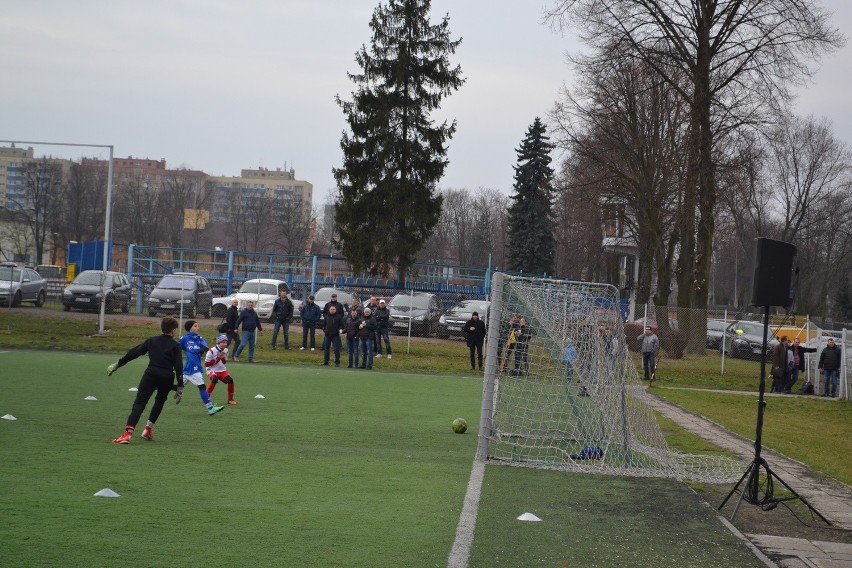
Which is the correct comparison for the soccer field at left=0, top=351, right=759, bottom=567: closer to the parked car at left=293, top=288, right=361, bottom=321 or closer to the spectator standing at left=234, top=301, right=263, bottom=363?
the spectator standing at left=234, top=301, right=263, bottom=363

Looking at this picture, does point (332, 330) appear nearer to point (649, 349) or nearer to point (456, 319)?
point (456, 319)

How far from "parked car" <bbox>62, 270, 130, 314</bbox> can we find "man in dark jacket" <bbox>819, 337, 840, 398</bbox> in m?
24.0

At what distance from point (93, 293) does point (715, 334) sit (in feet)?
91.9

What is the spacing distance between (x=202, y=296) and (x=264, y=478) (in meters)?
28.5

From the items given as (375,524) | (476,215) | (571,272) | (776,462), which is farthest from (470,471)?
(476,215)

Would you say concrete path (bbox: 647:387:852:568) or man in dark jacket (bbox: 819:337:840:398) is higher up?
man in dark jacket (bbox: 819:337:840:398)

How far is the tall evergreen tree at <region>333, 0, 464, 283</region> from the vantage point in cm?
4791

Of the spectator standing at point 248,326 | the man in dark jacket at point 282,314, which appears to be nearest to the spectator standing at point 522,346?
the spectator standing at point 248,326

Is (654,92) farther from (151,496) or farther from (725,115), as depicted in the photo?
(151,496)

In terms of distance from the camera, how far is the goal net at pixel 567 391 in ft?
40.4

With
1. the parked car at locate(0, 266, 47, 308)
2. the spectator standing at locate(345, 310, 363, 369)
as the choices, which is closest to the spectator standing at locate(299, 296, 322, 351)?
the spectator standing at locate(345, 310, 363, 369)

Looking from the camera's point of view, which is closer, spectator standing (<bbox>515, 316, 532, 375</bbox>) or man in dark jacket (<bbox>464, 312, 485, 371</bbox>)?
spectator standing (<bbox>515, 316, 532, 375</bbox>)

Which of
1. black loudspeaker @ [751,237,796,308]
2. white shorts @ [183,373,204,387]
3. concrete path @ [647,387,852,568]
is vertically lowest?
concrete path @ [647,387,852,568]

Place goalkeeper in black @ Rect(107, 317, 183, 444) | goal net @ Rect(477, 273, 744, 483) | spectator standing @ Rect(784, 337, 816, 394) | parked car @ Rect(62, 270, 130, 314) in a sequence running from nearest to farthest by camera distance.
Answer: goalkeeper in black @ Rect(107, 317, 183, 444) < goal net @ Rect(477, 273, 744, 483) < spectator standing @ Rect(784, 337, 816, 394) < parked car @ Rect(62, 270, 130, 314)
